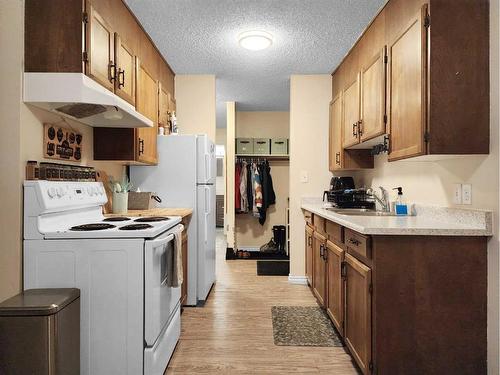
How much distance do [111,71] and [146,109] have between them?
0.73 meters

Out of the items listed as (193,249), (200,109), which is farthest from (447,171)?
(200,109)

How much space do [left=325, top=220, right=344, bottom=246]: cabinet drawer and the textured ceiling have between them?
5.48ft

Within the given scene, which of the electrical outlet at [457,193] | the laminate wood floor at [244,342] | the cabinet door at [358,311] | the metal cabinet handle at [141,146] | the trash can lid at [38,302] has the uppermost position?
the metal cabinet handle at [141,146]

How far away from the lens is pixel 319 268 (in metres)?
3.11

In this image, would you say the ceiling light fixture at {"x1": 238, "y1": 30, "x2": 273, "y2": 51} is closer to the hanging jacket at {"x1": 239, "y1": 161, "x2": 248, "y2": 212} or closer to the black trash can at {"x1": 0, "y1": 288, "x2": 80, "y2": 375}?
the black trash can at {"x1": 0, "y1": 288, "x2": 80, "y2": 375}

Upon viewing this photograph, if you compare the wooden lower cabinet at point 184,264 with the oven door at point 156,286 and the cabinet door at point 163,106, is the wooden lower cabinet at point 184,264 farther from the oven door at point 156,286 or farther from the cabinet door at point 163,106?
the cabinet door at point 163,106

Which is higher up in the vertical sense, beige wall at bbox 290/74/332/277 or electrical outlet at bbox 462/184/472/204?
beige wall at bbox 290/74/332/277

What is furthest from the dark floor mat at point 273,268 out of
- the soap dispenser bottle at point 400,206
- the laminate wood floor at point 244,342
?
the soap dispenser bottle at point 400,206

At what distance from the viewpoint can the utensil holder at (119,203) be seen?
279 cm

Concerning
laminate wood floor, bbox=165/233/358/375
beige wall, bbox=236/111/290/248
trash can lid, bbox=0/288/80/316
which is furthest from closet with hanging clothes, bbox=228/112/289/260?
trash can lid, bbox=0/288/80/316

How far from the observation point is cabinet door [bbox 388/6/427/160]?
1865 millimetres

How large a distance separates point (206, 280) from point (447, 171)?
232cm

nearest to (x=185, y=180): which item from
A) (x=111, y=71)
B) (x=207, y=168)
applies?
(x=207, y=168)

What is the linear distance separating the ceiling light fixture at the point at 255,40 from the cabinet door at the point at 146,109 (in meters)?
0.93
